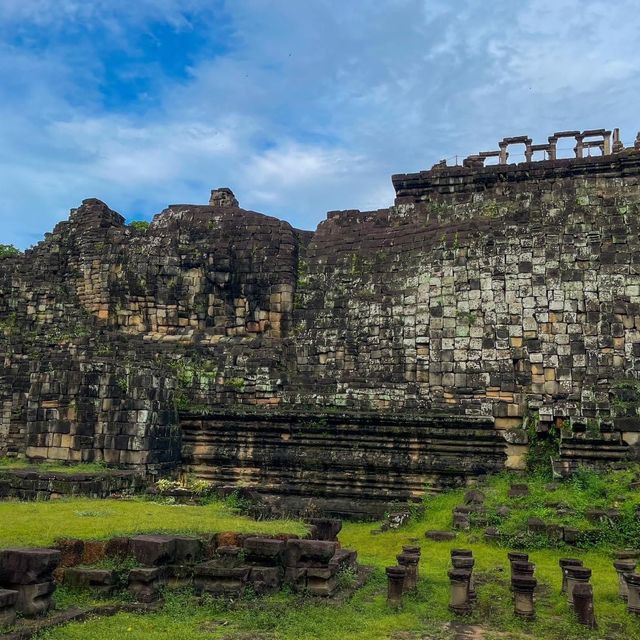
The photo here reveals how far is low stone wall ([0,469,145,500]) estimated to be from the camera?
1272cm

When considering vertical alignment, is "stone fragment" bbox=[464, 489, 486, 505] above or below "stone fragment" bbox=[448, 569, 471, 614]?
above

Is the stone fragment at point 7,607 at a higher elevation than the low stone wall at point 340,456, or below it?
below

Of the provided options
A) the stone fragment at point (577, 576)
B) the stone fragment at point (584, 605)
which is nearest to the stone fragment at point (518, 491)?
the stone fragment at point (577, 576)

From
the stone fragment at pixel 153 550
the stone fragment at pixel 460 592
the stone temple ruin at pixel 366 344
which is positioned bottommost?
the stone fragment at pixel 460 592

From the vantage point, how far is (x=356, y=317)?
1839 centimetres

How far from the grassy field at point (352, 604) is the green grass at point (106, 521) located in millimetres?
16

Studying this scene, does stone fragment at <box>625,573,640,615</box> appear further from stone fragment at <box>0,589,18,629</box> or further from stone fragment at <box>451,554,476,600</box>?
stone fragment at <box>0,589,18,629</box>

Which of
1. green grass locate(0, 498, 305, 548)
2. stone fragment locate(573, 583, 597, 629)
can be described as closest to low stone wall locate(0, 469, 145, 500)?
green grass locate(0, 498, 305, 548)

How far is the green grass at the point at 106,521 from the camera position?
8133 mm

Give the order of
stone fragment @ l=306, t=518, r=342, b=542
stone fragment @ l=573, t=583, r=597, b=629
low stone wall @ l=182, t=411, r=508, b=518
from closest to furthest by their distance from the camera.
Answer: stone fragment @ l=573, t=583, r=597, b=629 < stone fragment @ l=306, t=518, r=342, b=542 < low stone wall @ l=182, t=411, r=508, b=518

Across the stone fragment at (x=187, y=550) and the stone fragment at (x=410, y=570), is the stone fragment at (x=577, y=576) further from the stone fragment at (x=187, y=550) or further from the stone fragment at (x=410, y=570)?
the stone fragment at (x=187, y=550)

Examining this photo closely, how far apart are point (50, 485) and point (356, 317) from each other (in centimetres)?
888

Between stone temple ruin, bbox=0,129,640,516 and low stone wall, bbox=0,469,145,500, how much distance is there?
0.42ft

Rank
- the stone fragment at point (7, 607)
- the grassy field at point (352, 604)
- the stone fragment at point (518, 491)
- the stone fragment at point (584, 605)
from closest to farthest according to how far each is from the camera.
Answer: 1. the stone fragment at point (7, 607)
2. the grassy field at point (352, 604)
3. the stone fragment at point (584, 605)
4. the stone fragment at point (518, 491)
